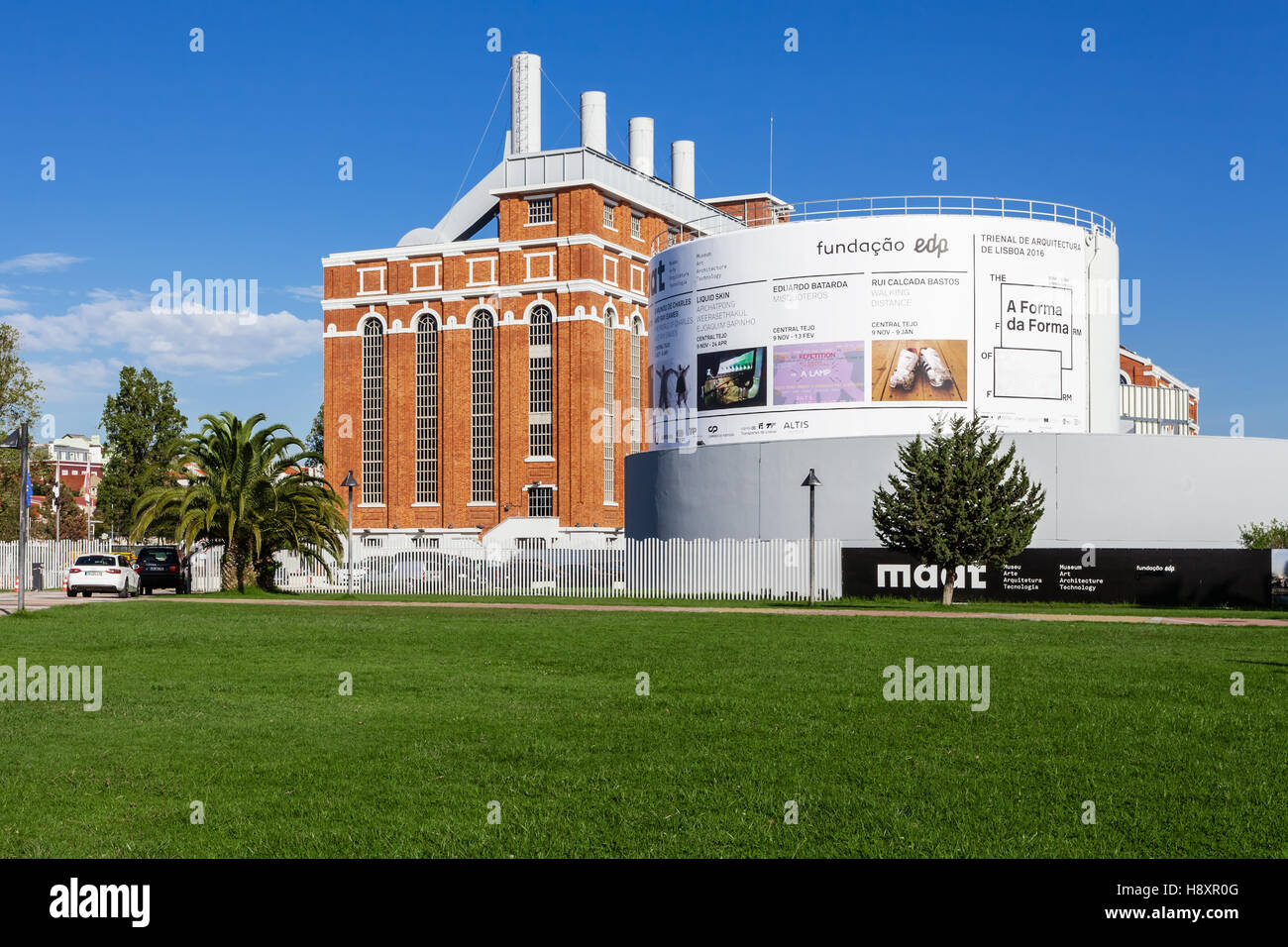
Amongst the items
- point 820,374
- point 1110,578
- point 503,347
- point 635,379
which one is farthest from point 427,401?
point 1110,578

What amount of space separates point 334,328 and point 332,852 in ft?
262

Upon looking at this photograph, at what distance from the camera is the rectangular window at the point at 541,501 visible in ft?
253

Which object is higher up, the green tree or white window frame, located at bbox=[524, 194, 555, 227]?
white window frame, located at bbox=[524, 194, 555, 227]

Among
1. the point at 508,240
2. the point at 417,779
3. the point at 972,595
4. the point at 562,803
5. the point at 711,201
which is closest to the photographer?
the point at 562,803

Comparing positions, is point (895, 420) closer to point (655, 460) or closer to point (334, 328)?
point (655, 460)

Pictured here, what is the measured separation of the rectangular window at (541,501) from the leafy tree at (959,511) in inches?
1686

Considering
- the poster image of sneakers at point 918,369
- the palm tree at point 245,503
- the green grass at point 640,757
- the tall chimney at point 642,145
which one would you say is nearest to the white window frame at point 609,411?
the tall chimney at point 642,145

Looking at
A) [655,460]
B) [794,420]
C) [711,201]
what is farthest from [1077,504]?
[711,201]

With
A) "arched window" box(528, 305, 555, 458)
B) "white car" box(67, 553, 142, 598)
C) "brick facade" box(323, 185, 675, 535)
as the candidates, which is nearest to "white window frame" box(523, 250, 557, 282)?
"brick facade" box(323, 185, 675, 535)

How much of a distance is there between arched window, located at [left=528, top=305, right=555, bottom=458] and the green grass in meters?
58.4

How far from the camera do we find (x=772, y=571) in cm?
4062

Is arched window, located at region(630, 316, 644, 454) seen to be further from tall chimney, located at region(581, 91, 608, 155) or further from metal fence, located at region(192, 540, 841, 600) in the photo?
metal fence, located at region(192, 540, 841, 600)

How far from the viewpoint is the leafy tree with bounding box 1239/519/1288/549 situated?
139 ft

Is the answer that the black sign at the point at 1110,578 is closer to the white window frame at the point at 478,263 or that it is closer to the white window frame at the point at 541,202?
the white window frame at the point at 541,202
